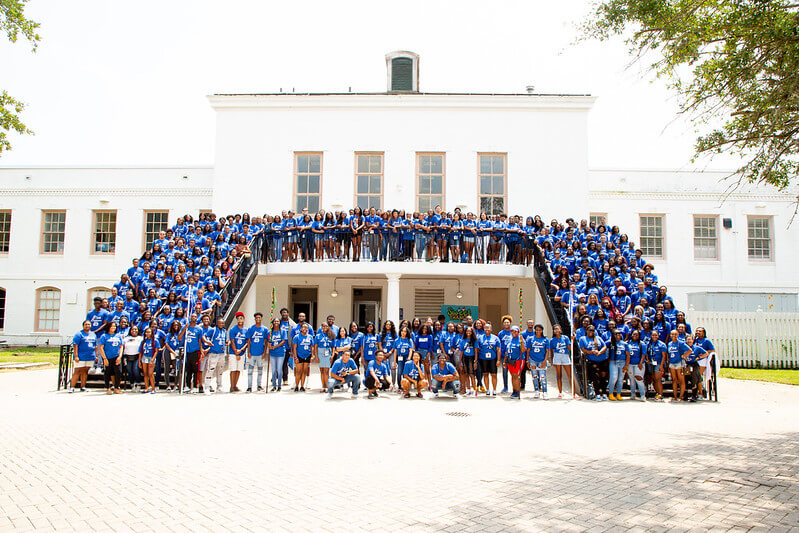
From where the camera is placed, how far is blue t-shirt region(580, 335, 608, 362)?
11633 mm

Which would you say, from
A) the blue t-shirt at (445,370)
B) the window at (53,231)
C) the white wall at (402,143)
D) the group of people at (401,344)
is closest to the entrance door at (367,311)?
the white wall at (402,143)

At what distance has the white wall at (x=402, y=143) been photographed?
795 inches

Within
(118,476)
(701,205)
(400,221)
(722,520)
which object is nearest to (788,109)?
(722,520)

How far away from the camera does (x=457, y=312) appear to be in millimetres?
19844

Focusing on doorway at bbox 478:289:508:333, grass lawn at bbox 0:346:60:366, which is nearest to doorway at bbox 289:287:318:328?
doorway at bbox 478:289:508:333

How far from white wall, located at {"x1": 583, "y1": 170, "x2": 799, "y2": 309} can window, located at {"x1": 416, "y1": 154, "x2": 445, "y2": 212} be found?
20.8 feet

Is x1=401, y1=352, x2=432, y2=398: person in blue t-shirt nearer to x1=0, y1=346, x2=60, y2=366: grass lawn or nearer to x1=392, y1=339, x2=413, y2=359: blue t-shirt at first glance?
x1=392, y1=339, x2=413, y2=359: blue t-shirt

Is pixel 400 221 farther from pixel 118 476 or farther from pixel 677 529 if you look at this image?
pixel 677 529

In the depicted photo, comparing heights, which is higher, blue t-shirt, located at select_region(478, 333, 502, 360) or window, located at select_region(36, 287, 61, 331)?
window, located at select_region(36, 287, 61, 331)

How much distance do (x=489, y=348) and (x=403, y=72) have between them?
14.6 meters

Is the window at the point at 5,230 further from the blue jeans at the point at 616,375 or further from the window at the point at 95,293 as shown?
the blue jeans at the point at 616,375

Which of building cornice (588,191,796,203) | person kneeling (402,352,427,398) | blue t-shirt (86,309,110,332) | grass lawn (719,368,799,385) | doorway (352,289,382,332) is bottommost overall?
grass lawn (719,368,799,385)

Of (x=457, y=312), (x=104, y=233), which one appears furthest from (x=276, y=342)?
(x=104, y=233)

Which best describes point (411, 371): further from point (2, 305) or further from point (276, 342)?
point (2, 305)
